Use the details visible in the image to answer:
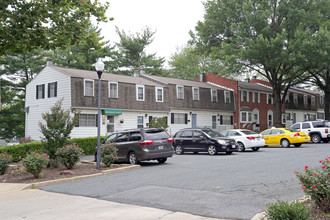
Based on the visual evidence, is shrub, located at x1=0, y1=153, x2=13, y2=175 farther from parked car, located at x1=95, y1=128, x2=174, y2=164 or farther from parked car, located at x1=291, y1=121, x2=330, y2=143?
parked car, located at x1=291, y1=121, x2=330, y2=143

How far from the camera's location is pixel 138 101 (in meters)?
33.5

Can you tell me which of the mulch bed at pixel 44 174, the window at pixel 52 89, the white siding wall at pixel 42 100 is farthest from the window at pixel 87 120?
the mulch bed at pixel 44 174

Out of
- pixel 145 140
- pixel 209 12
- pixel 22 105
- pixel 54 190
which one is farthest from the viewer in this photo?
pixel 22 105

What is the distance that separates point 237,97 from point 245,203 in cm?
3739

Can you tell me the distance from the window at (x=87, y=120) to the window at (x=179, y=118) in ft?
30.7

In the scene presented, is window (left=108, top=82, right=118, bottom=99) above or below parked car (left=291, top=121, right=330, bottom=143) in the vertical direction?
above

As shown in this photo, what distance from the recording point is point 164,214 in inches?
282

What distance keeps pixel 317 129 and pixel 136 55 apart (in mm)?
30576

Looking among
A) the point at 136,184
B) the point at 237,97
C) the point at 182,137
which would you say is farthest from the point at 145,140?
the point at 237,97

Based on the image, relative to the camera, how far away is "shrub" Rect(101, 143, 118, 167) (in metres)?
14.9

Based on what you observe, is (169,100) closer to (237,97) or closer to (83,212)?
(237,97)

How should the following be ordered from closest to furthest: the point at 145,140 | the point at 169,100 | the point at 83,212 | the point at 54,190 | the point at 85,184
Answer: the point at 83,212, the point at 54,190, the point at 85,184, the point at 145,140, the point at 169,100

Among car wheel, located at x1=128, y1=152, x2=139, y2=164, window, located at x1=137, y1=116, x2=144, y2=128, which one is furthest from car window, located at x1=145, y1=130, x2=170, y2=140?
window, located at x1=137, y1=116, x2=144, y2=128

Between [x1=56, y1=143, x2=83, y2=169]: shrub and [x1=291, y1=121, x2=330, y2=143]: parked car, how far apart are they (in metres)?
21.7
